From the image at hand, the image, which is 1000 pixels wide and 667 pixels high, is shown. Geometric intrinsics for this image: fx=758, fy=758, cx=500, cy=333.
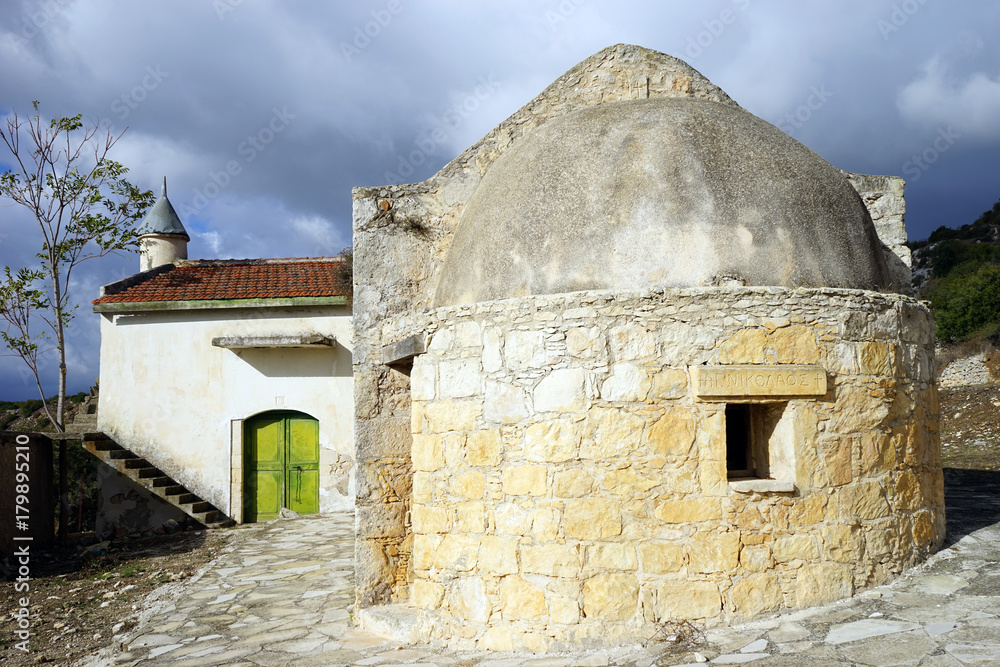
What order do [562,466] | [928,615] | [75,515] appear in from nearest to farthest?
1. [928,615]
2. [562,466]
3. [75,515]

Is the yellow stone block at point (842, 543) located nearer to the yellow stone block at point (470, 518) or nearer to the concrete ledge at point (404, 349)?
the yellow stone block at point (470, 518)

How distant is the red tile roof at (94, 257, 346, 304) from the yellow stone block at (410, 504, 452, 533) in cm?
802

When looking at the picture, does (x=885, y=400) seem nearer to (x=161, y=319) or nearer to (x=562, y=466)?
(x=562, y=466)

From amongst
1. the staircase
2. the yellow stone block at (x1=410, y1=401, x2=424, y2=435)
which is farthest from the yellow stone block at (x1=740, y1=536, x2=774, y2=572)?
the staircase

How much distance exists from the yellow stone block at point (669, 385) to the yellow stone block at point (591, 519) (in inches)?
28.3

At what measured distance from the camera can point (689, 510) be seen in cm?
457

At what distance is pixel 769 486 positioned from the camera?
461 centimetres

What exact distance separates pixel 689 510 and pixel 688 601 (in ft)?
1.76

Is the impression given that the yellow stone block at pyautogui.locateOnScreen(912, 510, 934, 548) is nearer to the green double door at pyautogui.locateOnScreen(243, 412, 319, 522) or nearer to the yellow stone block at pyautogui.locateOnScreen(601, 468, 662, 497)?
the yellow stone block at pyautogui.locateOnScreen(601, 468, 662, 497)

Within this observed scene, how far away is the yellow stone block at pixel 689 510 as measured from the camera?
457cm

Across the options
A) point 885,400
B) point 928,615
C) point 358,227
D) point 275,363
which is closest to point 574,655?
point 928,615

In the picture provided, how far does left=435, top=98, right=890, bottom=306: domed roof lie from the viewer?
16.5 feet

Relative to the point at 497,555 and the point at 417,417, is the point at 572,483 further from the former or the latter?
the point at 417,417

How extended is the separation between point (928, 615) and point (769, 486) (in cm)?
114
